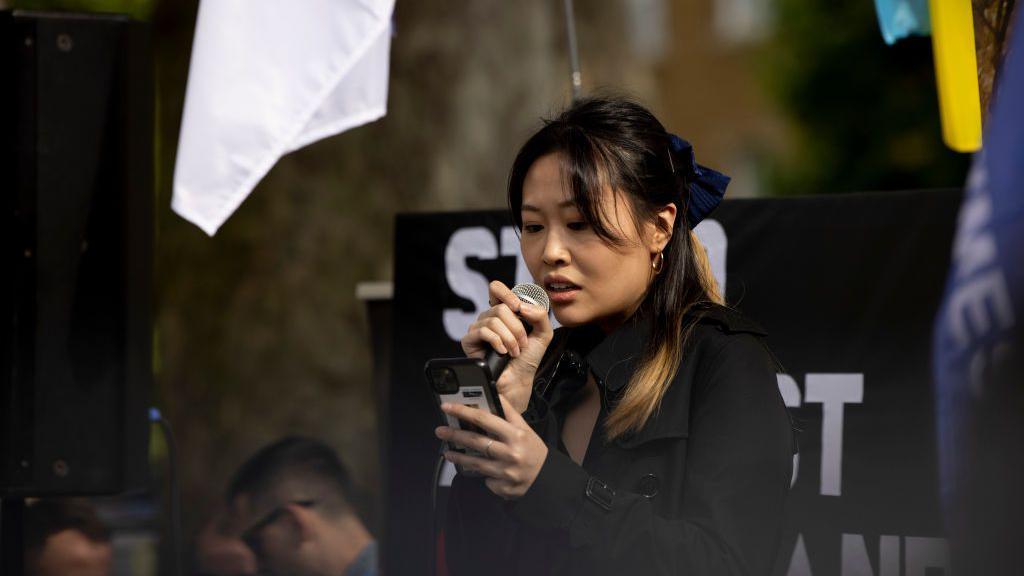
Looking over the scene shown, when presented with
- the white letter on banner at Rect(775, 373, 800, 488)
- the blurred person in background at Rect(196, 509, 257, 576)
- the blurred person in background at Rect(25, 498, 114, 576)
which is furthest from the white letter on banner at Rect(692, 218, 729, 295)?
the blurred person in background at Rect(25, 498, 114, 576)

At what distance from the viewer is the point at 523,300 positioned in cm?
207

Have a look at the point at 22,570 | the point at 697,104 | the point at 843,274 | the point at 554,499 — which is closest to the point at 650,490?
the point at 554,499

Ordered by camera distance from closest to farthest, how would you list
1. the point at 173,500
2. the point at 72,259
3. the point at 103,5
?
the point at 72,259 < the point at 173,500 < the point at 103,5

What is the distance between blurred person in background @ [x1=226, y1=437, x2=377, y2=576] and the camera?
4199 mm

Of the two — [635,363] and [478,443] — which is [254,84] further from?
[478,443]

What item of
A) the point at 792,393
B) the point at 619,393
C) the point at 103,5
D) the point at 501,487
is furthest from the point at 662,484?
the point at 103,5

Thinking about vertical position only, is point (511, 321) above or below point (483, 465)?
above

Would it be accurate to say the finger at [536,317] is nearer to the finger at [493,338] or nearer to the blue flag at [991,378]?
the finger at [493,338]

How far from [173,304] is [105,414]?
14.6 feet

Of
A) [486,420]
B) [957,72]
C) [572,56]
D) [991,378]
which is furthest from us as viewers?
[572,56]

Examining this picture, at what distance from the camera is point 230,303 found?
24.9 feet

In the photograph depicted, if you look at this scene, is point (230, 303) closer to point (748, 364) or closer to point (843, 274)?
point (843, 274)

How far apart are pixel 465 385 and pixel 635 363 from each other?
381 mm

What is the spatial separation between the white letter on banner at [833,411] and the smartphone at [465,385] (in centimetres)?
182
